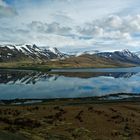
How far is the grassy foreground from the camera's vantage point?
35.1 m

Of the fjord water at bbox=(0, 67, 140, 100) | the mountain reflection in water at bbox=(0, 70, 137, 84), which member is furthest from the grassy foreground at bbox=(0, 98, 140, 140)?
the mountain reflection in water at bbox=(0, 70, 137, 84)

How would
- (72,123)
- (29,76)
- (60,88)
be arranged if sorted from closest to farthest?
1. (72,123)
2. (60,88)
3. (29,76)

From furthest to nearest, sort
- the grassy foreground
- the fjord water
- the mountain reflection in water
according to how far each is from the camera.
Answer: the mountain reflection in water, the fjord water, the grassy foreground

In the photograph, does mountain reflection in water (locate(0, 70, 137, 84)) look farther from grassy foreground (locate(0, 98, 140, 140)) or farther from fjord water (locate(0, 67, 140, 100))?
grassy foreground (locate(0, 98, 140, 140))

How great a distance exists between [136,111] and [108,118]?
29.9 ft

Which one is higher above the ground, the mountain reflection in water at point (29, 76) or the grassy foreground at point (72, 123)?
the mountain reflection in water at point (29, 76)

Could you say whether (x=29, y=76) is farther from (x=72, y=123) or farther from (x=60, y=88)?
(x=72, y=123)

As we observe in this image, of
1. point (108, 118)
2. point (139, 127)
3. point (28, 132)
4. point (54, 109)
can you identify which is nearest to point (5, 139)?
point (28, 132)

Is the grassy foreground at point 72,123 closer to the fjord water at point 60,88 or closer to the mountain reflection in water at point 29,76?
the fjord water at point 60,88

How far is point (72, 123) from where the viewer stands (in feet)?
136

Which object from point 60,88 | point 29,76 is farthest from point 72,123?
point 29,76

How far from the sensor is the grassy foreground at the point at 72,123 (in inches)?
1383

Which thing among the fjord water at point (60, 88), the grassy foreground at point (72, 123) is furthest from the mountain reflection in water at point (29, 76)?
the grassy foreground at point (72, 123)

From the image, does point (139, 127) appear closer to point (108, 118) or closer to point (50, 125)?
point (108, 118)
